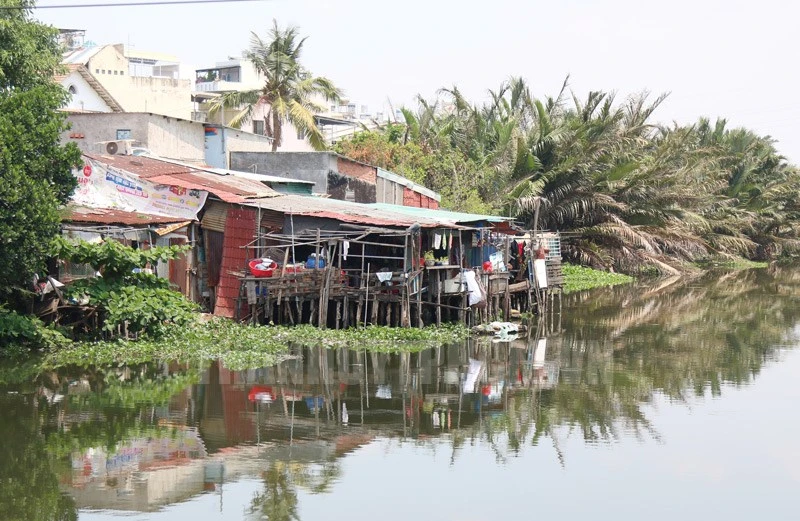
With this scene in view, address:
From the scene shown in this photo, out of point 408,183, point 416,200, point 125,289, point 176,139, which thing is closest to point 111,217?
point 125,289

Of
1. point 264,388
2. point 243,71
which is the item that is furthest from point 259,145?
point 243,71

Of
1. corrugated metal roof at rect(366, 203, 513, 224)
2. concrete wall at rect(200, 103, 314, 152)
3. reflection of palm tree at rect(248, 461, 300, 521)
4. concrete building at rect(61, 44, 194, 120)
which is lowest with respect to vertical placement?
reflection of palm tree at rect(248, 461, 300, 521)

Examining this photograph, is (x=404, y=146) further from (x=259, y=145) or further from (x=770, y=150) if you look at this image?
(x=770, y=150)

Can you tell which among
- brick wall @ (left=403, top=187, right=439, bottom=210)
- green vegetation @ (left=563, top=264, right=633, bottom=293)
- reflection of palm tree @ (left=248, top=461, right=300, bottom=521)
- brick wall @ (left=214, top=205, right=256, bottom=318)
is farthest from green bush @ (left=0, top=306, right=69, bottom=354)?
green vegetation @ (left=563, top=264, right=633, bottom=293)

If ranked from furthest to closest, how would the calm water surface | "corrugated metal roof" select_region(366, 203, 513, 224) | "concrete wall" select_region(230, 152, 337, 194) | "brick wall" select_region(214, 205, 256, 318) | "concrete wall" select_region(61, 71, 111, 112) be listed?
"concrete wall" select_region(61, 71, 111, 112) < "concrete wall" select_region(230, 152, 337, 194) < "corrugated metal roof" select_region(366, 203, 513, 224) < "brick wall" select_region(214, 205, 256, 318) < the calm water surface

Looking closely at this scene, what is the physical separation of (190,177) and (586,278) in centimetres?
1801

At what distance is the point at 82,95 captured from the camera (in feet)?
126

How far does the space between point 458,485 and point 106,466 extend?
3.58m

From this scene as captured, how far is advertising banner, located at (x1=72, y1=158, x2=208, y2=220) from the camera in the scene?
20.9m

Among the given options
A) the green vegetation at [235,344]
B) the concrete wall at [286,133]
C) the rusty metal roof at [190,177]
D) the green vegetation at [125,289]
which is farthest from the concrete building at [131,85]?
the green vegetation at [125,289]

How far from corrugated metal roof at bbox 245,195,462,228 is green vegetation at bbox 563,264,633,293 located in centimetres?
1318

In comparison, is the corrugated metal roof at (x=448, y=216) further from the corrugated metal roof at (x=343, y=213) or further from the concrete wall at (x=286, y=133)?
the concrete wall at (x=286, y=133)

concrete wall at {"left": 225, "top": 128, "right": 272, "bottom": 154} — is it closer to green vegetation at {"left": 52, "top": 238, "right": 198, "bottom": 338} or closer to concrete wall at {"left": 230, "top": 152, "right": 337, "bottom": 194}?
concrete wall at {"left": 230, "top": 152, "right": 337, "bottom": 194}

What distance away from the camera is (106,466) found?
426 inches
